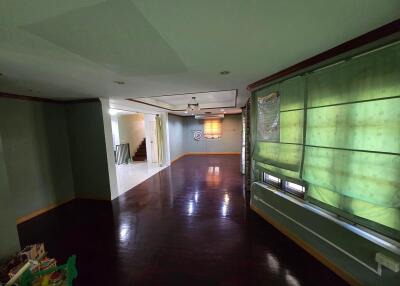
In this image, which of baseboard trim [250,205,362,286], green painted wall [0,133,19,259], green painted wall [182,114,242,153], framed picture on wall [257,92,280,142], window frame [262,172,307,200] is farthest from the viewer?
green painted wall [182,114,242,153]

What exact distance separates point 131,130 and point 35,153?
18.0ft

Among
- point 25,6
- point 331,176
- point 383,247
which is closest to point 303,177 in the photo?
point 331,176

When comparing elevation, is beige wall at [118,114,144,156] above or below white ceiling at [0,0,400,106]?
below

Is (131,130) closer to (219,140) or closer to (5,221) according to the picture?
(219,140)

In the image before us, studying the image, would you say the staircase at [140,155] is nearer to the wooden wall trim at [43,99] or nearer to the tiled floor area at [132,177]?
the tiled floor area at [132,177]

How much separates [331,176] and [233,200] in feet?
6.99

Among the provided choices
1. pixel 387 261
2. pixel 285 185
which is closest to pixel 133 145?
pixel 285 185

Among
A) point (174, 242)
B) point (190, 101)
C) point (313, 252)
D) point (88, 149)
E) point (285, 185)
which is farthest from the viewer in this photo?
point (190, 101)

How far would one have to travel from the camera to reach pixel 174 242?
2369mm

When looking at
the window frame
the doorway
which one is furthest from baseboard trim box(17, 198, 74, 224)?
the window frame

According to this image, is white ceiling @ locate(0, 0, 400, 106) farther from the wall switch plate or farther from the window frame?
the wall switch plate

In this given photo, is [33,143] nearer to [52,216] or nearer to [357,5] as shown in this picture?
[52,216]

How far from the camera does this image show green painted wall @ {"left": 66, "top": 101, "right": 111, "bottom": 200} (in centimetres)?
373

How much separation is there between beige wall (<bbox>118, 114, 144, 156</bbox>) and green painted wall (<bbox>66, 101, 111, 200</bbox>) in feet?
14.5
